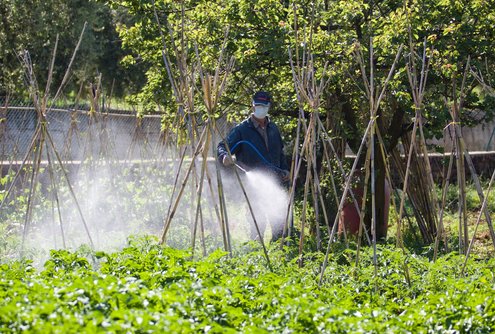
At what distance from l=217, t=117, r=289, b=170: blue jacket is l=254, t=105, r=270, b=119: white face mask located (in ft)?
0.42

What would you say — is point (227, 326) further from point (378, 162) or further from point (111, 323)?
point (378, 162)

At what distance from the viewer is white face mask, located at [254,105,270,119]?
33.5 feet

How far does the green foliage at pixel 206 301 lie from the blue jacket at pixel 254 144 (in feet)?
10.3

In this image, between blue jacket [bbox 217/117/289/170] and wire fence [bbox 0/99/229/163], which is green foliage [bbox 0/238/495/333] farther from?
wire fence [bbox 0/99/229/163]

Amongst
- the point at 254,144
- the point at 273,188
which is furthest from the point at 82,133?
the point at 273,188

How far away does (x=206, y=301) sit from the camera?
18.0 feet

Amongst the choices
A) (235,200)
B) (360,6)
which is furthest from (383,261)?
(235,200)

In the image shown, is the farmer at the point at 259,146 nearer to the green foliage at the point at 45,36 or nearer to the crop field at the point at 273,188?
the crop field at the point at 273,188

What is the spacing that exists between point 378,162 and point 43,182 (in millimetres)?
4886

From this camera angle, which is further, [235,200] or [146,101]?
[235,200]

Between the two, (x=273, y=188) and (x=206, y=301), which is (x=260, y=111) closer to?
(x=273, y=188)

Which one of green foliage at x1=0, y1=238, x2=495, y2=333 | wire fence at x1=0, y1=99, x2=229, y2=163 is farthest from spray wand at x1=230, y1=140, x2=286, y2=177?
green foliage at x1=0, y1=238, x2=495, y2=333

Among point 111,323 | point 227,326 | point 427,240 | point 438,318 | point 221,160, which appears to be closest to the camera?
point 111,323

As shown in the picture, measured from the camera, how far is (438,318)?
567 centimetres
